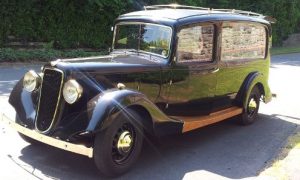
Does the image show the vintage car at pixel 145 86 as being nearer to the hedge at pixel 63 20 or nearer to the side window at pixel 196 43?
the side window at pixel 196 43

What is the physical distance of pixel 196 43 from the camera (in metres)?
6.46

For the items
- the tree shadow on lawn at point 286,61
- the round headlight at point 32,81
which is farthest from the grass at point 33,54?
the round headlight at point 32,81

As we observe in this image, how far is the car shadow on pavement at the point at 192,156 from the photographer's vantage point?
5.24 m

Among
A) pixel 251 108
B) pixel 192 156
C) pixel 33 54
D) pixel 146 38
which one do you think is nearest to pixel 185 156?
pixel 192 156

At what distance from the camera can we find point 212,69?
22.1 ft

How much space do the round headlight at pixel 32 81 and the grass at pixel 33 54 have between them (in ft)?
32.4

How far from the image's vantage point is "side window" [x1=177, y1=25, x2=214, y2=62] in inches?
244

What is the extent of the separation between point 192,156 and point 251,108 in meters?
2.38

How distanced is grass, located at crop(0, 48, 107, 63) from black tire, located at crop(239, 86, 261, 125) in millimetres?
9729

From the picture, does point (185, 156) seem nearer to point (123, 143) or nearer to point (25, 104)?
point (123, 143)

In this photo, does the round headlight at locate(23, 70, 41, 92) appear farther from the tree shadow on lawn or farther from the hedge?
the tree shadow on lawn

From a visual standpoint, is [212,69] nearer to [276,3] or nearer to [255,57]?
[255,57]

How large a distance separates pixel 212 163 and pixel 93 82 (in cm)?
190

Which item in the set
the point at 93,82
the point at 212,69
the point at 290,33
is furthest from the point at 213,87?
the point at 290,33
